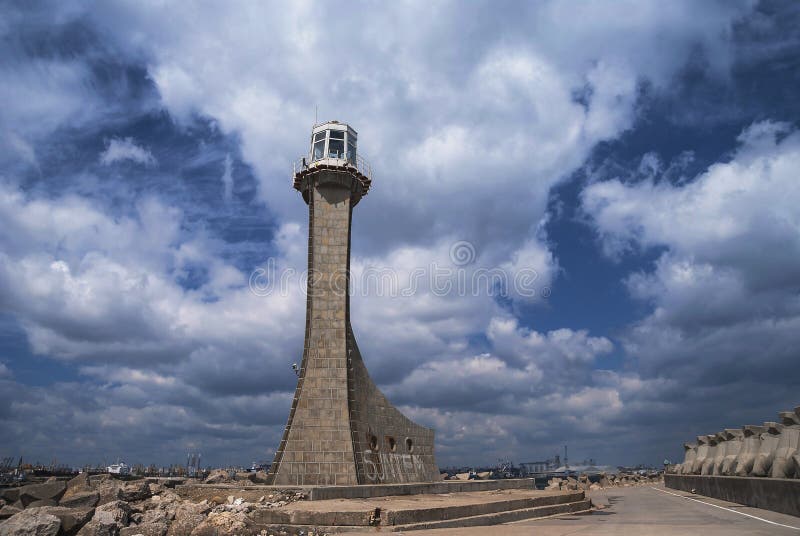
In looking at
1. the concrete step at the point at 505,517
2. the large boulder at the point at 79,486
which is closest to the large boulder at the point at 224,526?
the concrete step at the point at 505,517

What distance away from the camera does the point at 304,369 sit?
80.1 feet

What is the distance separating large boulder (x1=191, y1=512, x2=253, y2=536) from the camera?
40.8 feet

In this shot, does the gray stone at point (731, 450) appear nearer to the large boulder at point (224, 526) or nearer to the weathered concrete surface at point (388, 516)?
the weathered concrete surface at point (388, 516)

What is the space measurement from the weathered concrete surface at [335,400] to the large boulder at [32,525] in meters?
9.63

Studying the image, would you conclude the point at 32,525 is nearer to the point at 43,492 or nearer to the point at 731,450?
the point at 43,492

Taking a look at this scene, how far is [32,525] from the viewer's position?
1357 cm

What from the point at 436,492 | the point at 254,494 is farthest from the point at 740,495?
the point at 254,494

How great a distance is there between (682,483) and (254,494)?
22397mm

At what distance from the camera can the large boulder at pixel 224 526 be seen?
40.8 feet

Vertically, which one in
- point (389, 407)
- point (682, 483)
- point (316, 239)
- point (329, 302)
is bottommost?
point (682, 483)

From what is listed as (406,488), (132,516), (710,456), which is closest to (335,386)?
(406,488)

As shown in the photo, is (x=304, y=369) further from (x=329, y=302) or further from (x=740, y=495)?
(x=740, y=495)

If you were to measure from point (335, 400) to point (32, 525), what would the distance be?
12040mm

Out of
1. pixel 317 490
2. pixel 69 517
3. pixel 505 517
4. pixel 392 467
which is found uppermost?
pixel 392 467
